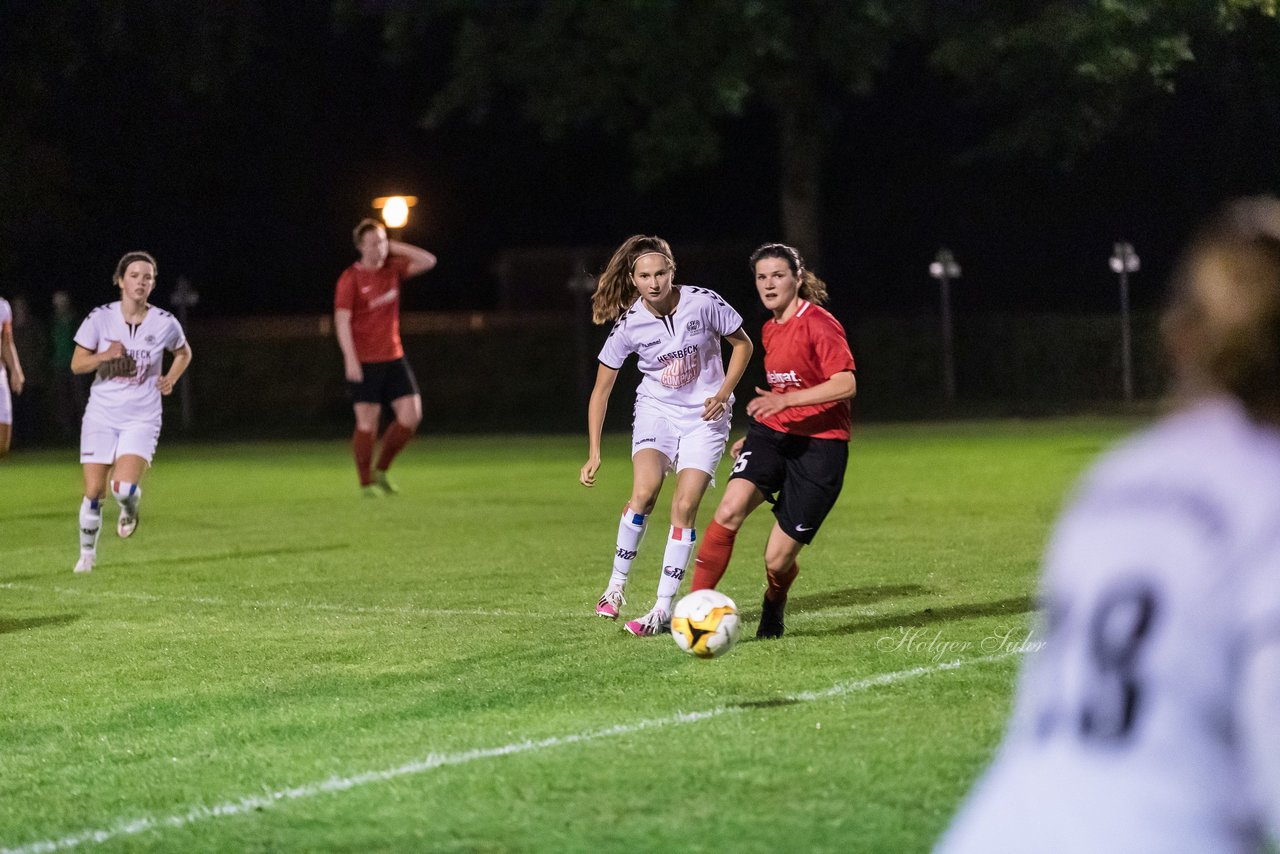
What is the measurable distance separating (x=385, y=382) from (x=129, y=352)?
5.29m

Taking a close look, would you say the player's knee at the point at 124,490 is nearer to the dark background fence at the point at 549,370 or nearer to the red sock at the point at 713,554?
the red sock at the point at 713,554

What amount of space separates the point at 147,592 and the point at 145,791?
526 cm

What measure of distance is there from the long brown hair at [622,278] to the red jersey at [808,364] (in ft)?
2.77

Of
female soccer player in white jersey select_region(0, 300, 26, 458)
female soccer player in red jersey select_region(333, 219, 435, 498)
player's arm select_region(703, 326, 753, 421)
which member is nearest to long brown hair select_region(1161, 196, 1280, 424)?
player's arm select_region(703, 326, 753, 421)

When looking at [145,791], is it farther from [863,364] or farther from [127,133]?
[127,133]

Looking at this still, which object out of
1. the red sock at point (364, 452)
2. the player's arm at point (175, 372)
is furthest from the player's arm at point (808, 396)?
the red sock at point (364, 452)

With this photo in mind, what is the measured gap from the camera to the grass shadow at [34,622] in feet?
31.1

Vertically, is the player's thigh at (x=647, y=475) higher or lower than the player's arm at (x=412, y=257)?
lower

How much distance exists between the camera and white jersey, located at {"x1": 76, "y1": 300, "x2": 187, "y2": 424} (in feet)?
38.3

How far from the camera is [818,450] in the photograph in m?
8.23

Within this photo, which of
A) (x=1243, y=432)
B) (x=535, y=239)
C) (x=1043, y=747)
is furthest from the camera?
(x=535, y=239)

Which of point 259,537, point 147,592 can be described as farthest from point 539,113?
point 147,592

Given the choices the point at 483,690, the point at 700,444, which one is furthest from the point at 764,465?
the point at 483,690

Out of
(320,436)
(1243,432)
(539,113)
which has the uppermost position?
(539,113)
